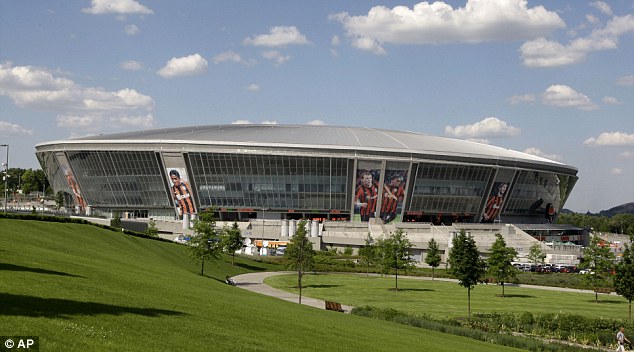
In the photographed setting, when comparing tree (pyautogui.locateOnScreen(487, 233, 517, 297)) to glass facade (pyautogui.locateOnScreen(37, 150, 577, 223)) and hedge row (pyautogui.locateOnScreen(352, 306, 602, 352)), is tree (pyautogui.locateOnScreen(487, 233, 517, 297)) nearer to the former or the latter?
hedge row (pyautogui.locateOnScreen(352, 306, 602, 352))

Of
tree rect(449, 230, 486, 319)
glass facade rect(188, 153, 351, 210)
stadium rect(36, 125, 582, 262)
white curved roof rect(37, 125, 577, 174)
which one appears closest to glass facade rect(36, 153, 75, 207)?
stadium rect(36, 125, 582, 262)

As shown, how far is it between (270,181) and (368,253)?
36.6 meters

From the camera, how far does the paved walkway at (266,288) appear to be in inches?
2085

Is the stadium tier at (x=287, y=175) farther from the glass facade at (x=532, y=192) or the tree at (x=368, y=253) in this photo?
the tree at (x=368, y=253)

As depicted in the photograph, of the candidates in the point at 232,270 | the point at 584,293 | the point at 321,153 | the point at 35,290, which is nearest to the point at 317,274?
the point at 232,270

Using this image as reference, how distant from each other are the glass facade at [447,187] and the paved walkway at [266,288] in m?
52.8

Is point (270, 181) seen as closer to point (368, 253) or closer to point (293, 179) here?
point (293, 179)

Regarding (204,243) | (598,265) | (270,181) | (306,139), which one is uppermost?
(306,139)

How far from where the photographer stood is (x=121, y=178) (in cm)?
13538

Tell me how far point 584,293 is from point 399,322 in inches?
1484

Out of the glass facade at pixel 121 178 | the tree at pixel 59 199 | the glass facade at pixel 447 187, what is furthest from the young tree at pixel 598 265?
the tree at pixel 59 199

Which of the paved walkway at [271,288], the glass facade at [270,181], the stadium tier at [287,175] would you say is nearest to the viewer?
the paved walkway at [271,288]

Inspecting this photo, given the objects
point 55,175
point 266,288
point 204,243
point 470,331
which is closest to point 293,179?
point 55,175

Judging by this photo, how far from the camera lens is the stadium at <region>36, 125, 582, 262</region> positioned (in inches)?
4924
